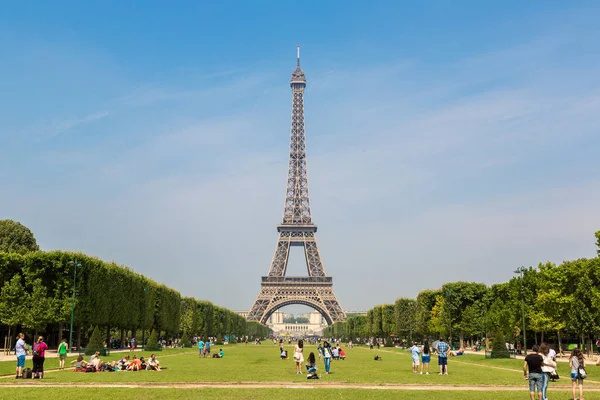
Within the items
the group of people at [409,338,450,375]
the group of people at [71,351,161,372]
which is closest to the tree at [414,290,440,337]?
the group of people at [409,338,450,375]

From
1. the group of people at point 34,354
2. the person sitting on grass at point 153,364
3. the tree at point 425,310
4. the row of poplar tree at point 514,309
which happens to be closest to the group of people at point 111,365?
the person sitting on grass at point 153,364

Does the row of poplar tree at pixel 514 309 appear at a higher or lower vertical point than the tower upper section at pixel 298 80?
lower

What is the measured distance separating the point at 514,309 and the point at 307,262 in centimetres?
9004

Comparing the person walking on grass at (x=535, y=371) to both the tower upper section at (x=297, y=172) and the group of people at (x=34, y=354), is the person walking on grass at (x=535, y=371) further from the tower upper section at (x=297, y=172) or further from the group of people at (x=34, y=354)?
the tower upper section at (x=297, y=172)

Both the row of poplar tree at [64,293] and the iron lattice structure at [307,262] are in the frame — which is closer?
the row of poplar tree at [64,293]

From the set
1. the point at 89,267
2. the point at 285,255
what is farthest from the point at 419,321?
the point at 285,255

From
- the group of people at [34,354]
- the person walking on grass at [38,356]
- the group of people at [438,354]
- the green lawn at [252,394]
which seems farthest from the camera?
the group of people at [438,354]

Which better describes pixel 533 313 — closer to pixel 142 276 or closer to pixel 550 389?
pixel 550 389

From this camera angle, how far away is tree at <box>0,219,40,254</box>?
86.5 m

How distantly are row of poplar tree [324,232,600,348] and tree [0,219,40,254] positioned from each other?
58.8 m

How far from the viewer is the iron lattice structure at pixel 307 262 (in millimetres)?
149750

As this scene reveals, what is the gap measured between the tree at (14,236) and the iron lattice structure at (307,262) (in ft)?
223

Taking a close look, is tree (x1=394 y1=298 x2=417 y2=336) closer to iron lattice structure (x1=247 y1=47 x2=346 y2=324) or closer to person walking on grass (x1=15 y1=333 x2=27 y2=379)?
iron lattice structure (x1=247 y1=47 x2=346 y2=324)

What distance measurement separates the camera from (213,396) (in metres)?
20.8
